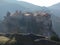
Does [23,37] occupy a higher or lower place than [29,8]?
lower

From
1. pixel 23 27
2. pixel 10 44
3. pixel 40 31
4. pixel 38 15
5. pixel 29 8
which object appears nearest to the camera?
pixel 10 44

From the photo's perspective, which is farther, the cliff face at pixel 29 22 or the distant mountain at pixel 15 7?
the distant mountain at pixel 15 7

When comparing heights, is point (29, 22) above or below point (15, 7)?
below

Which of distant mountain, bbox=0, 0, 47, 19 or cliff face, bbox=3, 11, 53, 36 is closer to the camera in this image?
cliff face, bbox=3, 11, 53, 36

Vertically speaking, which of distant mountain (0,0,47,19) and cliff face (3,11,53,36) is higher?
distant mountain (0,0,47,19)

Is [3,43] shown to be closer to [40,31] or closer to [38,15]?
[40,31]

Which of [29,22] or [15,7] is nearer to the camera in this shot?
[29,22]

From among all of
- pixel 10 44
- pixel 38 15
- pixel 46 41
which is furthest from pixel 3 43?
pixel 38 15

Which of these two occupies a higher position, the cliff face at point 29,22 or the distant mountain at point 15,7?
the distant mountain at point 15,7
